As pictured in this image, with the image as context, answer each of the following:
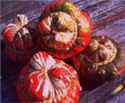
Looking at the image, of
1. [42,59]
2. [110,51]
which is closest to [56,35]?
[42,59]

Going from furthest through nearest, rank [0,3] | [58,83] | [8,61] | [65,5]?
[0,3]
[8,61]
[65,5]
[58,83]

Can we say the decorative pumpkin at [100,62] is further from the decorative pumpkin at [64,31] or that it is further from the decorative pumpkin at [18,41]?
the decorative pumpkin at [18,41]

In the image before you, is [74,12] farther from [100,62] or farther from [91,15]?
[91,15]

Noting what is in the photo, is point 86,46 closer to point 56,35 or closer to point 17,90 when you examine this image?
point 56,35

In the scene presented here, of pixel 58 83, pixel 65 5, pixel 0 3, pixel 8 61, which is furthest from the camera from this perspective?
pixel 0 3

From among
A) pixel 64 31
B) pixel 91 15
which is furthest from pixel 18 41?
pixel 91 15

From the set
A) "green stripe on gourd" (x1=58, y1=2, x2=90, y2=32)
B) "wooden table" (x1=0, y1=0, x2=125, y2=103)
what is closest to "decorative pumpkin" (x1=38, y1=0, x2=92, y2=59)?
"green stripe on gourd" (x1=58, y1=2, x2=90, y2=32)

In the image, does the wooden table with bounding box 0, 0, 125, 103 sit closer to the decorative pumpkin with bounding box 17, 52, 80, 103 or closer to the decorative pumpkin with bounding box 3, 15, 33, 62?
the decorative pumpkin with bounding box 3, 15, 33, 62
